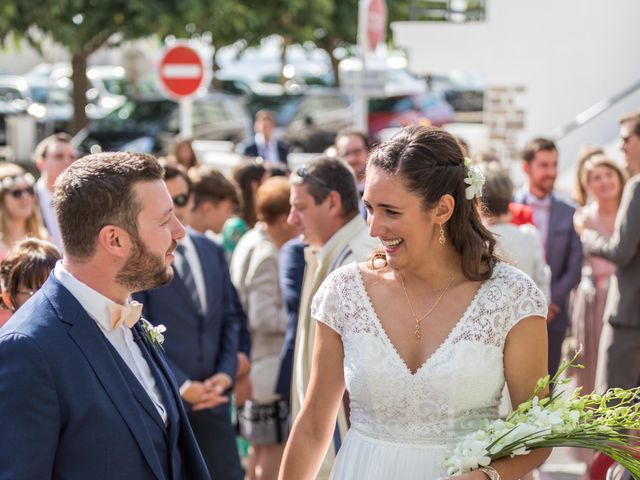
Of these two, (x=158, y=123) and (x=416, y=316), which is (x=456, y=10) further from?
(x=416, y=316)

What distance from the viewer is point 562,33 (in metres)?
18.5

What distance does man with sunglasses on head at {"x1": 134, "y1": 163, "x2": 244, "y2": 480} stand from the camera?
6.17 m

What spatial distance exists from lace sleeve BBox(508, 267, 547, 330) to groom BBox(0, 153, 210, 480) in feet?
3.71

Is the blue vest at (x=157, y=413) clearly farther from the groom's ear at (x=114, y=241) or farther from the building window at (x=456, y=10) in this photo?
the building window at (x=456, y=10)

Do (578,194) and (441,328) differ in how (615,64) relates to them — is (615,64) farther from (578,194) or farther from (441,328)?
(441,328)

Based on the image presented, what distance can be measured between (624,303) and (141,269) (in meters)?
4.62

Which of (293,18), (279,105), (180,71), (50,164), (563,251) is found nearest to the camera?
(563,251)

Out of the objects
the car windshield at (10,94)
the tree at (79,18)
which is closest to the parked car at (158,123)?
the tree at (79,18)

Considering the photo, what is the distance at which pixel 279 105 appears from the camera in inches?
1065

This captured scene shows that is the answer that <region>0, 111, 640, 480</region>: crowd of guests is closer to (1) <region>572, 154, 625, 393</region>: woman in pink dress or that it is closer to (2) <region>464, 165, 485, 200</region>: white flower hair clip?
(1) <region>572, 154, 625, 393</region>: woman in pink dress

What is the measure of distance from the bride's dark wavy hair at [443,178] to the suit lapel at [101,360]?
3.87ft

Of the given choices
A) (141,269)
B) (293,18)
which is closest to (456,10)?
(293,18)

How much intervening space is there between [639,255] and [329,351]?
384 cm

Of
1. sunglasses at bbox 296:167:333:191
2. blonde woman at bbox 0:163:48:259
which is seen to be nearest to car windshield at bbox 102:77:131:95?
blonde woman at bbox 0:163:48:259
